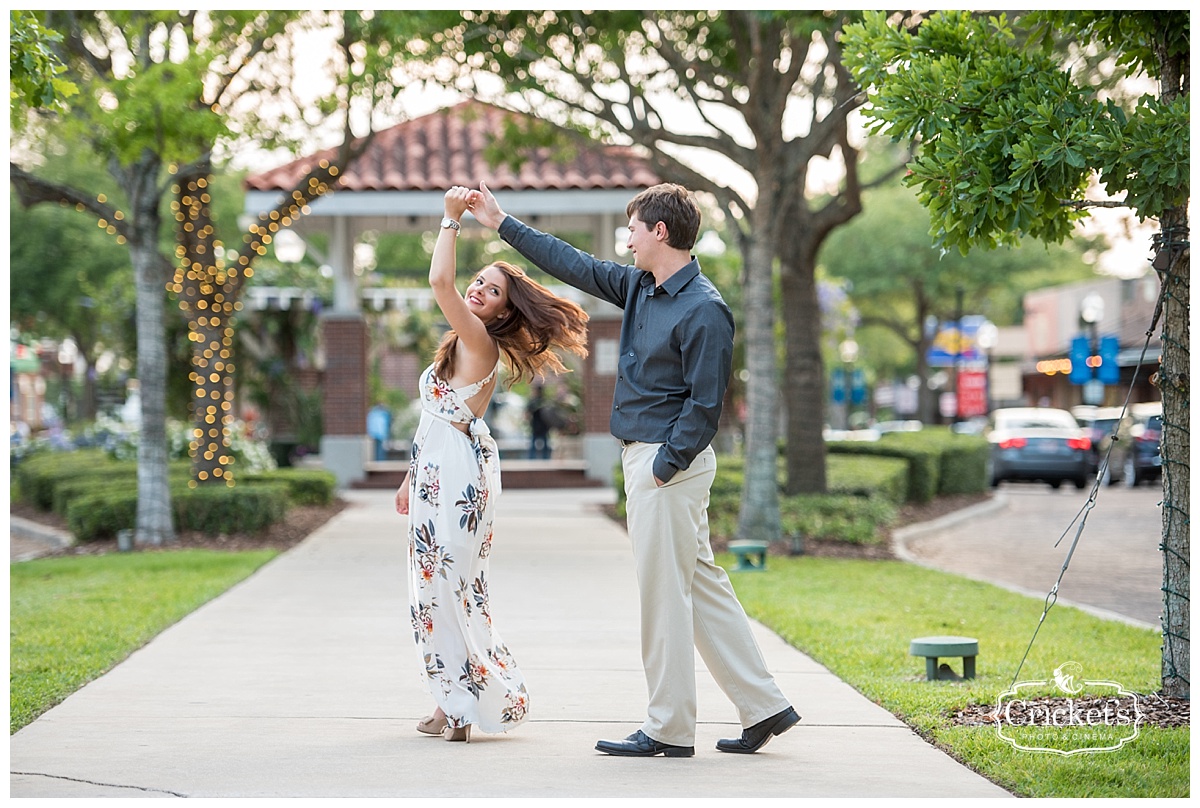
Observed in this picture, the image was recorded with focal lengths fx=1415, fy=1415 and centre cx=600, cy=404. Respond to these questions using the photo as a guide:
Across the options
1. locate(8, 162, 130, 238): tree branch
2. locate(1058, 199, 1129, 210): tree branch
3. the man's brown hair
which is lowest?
the man's brown hair

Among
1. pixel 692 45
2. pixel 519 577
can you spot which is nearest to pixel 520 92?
pixel 692 45

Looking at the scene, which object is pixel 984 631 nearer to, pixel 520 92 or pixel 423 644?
pixel 423 644

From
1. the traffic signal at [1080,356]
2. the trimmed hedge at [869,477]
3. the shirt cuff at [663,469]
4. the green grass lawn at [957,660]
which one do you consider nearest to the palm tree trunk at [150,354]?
the green grass lawn at [957,660]

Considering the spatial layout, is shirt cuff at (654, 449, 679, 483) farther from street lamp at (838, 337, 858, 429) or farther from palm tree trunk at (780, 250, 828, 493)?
street lamp at (838, 337, 858, 429)

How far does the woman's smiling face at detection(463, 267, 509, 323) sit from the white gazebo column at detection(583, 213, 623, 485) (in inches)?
689

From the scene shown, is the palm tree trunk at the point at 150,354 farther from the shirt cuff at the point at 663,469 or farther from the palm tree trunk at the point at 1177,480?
the palm tree trunk at the point at 1177,480

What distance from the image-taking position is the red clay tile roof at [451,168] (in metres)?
21.4

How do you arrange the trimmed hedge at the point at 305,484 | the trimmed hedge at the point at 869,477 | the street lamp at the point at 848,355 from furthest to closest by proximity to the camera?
the street lamp at the point at 848,355
the trimmed hedge at the point at 305,484
the trimmed hedge at the point at 869,477

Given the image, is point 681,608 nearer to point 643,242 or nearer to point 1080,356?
point 643,242

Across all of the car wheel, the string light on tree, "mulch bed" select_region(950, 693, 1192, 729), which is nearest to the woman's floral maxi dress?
"mulch bed" select_region(950, 693, 1192, 729)

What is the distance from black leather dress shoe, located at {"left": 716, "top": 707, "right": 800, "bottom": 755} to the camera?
5.13 m

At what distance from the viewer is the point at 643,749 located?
509 centimetres

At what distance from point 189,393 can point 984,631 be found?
19460mm

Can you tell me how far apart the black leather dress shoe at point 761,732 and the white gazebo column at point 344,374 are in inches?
726
